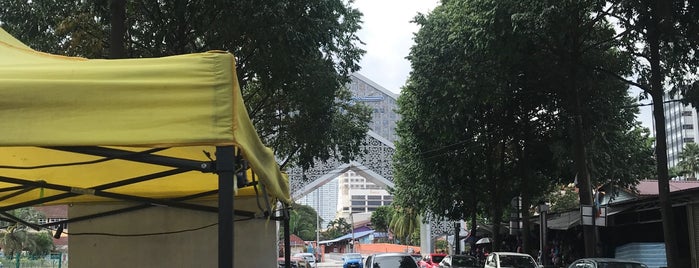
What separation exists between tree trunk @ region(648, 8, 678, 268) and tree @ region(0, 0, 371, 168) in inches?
290

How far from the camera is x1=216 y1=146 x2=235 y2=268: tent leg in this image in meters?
3.36

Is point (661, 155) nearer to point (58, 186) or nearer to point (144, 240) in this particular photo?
point (144, 240)

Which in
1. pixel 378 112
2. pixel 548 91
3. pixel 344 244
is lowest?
pixel 344 244

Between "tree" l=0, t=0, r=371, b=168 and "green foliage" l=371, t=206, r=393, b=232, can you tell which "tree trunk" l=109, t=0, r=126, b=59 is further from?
"green foliage" l=371, t=206, r=393, b=232

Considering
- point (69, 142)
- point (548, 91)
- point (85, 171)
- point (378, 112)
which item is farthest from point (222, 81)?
point (378, 112)

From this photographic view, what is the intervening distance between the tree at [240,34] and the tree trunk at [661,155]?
736 cm

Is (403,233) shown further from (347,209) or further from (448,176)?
(347,209)

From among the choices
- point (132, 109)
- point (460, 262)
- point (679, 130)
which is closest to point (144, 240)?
point (132, 109)

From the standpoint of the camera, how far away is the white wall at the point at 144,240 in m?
7.00

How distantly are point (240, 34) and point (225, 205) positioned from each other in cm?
1045

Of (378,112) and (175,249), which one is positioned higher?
Answer: (378,112)

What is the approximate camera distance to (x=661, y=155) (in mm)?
14773

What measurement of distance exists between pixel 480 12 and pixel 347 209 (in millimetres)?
140414

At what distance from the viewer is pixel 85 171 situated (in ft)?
19.4
